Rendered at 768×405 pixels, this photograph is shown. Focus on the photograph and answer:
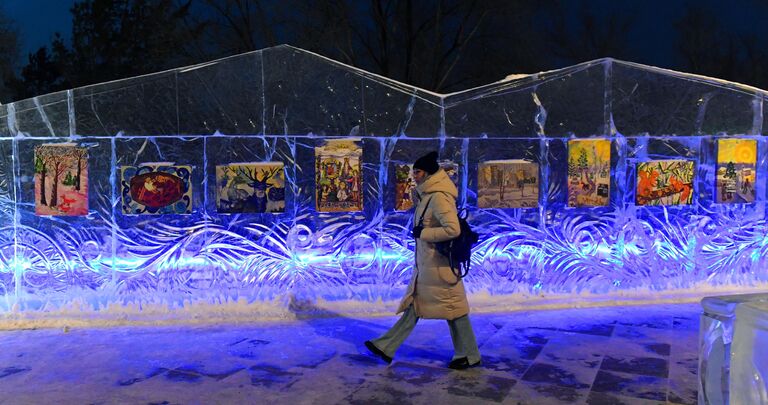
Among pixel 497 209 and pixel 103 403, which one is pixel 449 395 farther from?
pixel 497 209

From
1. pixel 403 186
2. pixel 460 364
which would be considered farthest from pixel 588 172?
pixel 460 364

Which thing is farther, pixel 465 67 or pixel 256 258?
pixel 465 67

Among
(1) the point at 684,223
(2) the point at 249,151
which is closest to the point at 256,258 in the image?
(2) the point at 249,151

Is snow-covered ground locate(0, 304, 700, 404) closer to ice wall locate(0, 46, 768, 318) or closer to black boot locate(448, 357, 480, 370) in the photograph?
black boot locate(448, 357, 480, 370)

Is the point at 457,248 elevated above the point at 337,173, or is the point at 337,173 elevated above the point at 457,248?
the point at 337,173

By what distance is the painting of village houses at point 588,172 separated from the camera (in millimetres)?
7641

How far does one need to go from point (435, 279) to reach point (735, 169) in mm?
4793

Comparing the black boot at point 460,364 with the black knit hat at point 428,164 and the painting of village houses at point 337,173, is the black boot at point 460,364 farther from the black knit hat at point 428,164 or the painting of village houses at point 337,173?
the painting of village houses at point 337,173

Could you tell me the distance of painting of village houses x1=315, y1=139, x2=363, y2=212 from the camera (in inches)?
282

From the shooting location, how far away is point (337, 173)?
23.5ft

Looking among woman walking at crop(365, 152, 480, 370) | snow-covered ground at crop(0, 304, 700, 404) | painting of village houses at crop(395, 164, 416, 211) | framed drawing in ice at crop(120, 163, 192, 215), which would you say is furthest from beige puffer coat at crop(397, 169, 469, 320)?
framed drawing in ice at crop(120, 163, 192, 215)

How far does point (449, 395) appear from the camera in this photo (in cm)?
482

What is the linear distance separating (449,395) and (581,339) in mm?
2033

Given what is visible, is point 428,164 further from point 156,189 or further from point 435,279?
point 156,189
